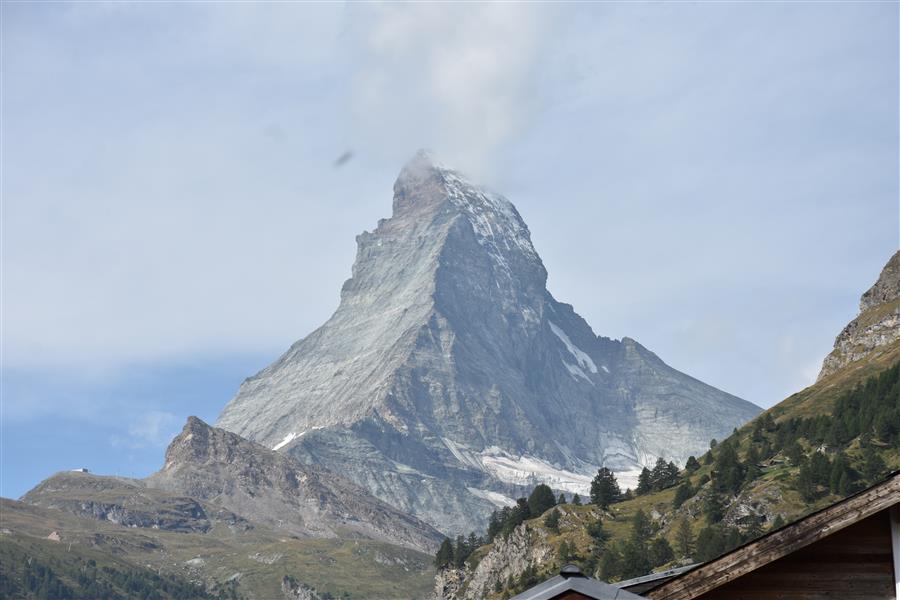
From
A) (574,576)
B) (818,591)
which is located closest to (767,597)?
(818,591)

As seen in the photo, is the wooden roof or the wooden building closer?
the wooden building

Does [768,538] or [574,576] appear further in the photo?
[768,538]

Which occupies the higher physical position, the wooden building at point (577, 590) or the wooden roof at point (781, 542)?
the wooden roof at point (781, 542)

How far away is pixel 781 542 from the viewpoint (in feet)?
56.2

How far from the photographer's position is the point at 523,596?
55.3ft

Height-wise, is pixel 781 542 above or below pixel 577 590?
above

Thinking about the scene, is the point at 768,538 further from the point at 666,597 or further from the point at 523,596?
the point at 523,596

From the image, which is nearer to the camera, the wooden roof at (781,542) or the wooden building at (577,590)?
the wooden building at (577,590)

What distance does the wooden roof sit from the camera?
16.9 m

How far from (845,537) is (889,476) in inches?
47.4

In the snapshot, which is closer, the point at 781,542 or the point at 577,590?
the point at 577,590

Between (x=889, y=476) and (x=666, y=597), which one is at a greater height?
(x=889, y=476)

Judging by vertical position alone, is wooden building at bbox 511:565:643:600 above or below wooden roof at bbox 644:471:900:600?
below

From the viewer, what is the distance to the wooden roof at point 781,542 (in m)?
16.9
